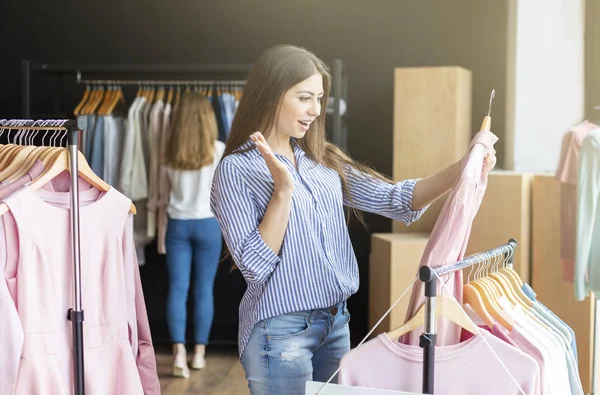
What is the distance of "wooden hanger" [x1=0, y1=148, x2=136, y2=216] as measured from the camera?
6.60 feet

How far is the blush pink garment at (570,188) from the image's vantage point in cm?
367

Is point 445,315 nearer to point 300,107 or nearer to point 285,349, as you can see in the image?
point 285,349

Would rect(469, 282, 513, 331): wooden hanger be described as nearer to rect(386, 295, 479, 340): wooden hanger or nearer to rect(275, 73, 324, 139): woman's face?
rect(386, 295, 479, 340): wooden hanger

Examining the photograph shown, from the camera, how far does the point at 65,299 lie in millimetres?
2064

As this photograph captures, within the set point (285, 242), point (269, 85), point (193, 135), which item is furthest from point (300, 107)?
point (193, 135)

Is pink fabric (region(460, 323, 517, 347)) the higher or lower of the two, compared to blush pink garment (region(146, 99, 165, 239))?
lower

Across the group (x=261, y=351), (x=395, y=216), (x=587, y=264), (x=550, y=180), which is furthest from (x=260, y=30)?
(x=261, y=351)

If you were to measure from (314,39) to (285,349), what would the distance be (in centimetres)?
381

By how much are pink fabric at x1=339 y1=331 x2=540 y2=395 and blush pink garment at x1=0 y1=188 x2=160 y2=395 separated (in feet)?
2.32

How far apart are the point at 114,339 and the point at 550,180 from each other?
2.80m

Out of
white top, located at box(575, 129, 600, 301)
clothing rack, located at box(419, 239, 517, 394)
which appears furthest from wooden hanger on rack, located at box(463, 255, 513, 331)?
white top, located at box(575, 129, 600, 301)

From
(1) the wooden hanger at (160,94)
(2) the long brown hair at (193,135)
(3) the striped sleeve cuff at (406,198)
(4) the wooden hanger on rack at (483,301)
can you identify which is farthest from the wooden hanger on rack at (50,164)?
(1) the wooden hanger at (160,94)

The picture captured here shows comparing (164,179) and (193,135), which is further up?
(193,135)

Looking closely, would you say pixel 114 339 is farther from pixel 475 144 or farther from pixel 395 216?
pixel 475 144
